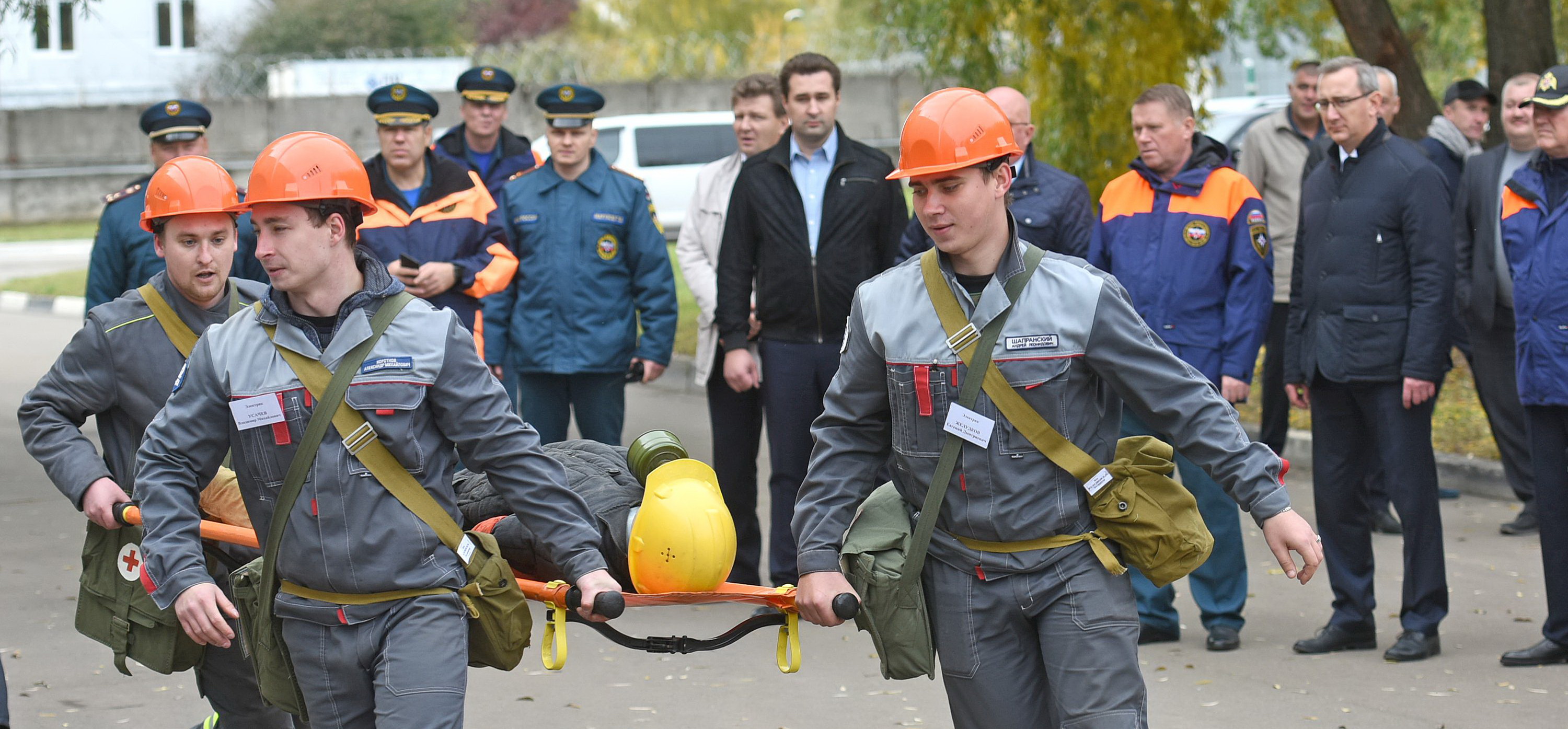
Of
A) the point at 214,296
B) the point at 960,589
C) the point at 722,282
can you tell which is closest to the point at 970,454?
the point at 960,589

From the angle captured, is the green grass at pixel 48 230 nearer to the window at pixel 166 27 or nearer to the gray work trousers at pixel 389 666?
the window at pixel 166 27

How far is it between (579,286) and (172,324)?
3061 millimetres

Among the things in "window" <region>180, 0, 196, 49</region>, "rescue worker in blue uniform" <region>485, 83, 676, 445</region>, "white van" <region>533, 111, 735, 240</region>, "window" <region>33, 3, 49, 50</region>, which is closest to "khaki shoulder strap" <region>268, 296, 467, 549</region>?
"rescue worker in blue uniform" <region>485, 83, 676, 445</region>

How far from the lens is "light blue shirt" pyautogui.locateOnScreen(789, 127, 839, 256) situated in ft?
23.8

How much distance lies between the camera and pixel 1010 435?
12.1 feet

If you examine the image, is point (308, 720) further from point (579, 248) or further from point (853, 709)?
point (579, 248)

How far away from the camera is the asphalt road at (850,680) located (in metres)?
5.89

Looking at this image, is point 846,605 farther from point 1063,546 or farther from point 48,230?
point 48,230

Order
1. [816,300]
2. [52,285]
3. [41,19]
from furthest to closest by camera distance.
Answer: [52,285] → [41,19] → [816,300]

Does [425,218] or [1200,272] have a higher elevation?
[425,218]

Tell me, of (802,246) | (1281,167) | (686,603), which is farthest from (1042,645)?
(1281,167)

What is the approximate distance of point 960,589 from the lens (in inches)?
150

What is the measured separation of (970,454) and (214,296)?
2.28 m

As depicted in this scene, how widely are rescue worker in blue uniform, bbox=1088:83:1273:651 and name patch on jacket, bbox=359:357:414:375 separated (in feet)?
12.4
